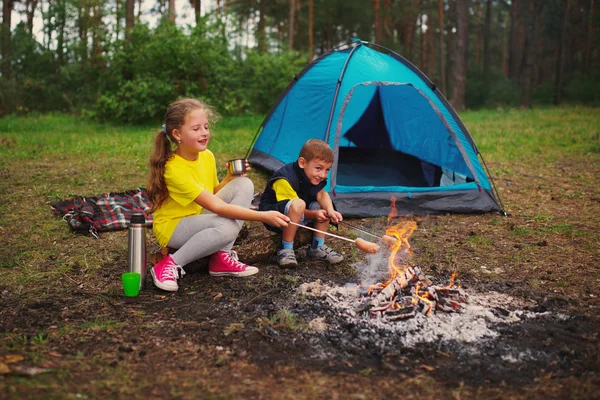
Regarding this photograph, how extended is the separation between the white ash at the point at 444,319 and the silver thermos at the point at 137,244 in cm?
103

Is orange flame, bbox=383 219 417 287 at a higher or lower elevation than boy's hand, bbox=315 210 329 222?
lower

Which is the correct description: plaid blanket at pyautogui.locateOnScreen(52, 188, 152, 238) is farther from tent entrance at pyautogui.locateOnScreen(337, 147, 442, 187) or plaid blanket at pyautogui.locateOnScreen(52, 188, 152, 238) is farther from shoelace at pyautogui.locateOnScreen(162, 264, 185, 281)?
tent entrance at pyautogui.locateOnScreen(337, 147, 442, 187)

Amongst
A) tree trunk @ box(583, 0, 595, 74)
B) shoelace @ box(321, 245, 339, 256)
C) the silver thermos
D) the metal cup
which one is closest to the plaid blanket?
the silver thermos

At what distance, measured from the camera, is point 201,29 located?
40.9 feet

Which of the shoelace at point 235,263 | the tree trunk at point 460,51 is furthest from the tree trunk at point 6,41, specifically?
the shoelace at point 235,263

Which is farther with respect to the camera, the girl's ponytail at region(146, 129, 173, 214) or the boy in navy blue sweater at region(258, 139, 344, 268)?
the boy in navy blue sweater at region(258, 139, 344, 268)

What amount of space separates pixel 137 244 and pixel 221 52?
10311 mm

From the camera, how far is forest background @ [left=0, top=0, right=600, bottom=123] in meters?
12.4

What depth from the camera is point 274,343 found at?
8.79 feet

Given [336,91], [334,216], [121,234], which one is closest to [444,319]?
[334,216]

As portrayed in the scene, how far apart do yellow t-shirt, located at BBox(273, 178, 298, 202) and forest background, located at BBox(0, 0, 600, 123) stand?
8.65 metres

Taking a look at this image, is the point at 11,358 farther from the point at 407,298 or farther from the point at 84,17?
the point at 84,17

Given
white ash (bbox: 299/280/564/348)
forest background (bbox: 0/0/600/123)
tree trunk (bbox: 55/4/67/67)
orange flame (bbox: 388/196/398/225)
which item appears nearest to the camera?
white ash (bbox: 299/280/564/348)

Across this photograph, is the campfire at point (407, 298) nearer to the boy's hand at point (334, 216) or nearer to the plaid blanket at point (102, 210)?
the boy's hand at point (334, 216)
